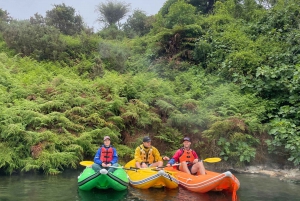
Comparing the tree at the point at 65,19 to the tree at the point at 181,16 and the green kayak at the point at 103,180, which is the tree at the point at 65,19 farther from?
the green kayak at the point at 103,180

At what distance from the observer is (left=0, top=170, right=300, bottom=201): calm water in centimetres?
799

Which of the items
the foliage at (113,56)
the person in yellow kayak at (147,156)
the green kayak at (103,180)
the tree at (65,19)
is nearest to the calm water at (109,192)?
the green kayak at (103,180)

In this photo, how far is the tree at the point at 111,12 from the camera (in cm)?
2920

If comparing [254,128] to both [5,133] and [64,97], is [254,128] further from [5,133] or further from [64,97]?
[5,133]

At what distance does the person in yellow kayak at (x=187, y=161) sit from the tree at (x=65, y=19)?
14.4 meters

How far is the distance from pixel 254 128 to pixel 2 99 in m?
9.66

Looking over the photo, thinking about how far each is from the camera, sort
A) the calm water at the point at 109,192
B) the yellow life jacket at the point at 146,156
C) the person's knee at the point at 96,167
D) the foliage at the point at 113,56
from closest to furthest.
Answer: the calm water at the point at 109,192 → the person's knee at the point at 96,167 → the yellow life jacket at the point at 146,156 → the foliage at the point at 113,56

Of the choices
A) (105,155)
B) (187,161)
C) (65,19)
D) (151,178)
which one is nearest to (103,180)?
(105,155)

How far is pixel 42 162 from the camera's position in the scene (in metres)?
10.3

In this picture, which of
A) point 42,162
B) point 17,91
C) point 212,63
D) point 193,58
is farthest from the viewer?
point 193,58

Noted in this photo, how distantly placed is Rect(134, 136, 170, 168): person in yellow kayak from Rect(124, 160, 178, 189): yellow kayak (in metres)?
0.44

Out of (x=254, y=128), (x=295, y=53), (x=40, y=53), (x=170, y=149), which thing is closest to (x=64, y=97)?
(x=170, y=149)

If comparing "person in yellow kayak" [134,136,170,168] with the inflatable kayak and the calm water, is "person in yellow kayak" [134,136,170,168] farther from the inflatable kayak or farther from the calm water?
the inflatable kayak

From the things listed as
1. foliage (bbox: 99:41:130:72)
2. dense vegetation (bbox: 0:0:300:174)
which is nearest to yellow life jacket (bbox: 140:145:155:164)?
dense vegetation (bbox: 0:0:300:174)
